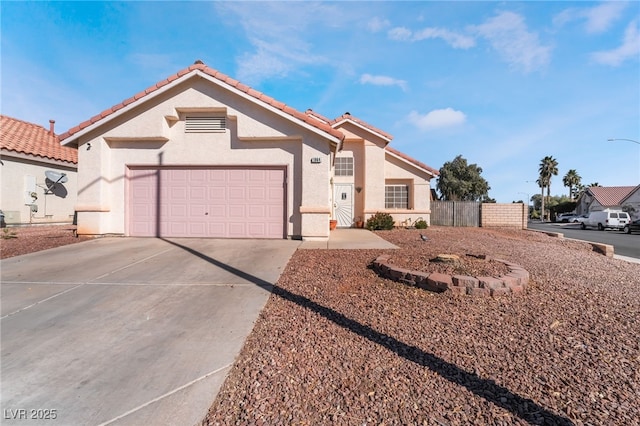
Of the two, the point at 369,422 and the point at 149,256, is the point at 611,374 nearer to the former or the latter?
the point at 369,422

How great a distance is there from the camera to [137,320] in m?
3.91

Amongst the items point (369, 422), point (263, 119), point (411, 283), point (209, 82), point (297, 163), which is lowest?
point (369, 422)

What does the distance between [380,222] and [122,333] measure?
12.6 m

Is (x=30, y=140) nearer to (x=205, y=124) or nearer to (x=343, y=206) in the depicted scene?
(x=205, y=124)

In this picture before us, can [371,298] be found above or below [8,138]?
below

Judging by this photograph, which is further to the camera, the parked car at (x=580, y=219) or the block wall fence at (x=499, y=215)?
the parked car at (x=580, y=219)

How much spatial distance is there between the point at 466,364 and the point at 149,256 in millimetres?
6873

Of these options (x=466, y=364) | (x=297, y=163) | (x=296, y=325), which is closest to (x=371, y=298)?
(x=296, y=325)

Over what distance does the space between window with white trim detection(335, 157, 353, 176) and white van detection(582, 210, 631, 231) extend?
29.4 meters

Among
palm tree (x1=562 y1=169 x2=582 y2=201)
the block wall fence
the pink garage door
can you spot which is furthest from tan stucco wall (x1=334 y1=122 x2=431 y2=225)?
palm tree (x1=562 y1=169 x2=582 y2=201)

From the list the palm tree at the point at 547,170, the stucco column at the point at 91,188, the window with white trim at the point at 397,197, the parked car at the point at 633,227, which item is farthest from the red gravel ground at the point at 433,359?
the palm tree at the point at 547,170

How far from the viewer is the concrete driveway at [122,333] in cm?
244

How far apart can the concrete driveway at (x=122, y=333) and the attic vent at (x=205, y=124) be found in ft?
15.8

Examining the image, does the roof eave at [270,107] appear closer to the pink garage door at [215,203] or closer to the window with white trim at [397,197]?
the pink garage door at [215,203]
